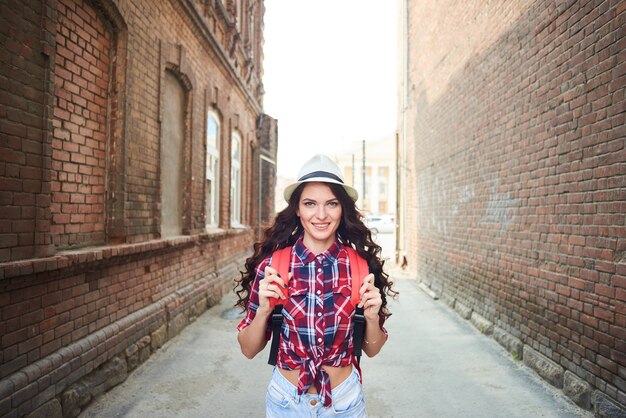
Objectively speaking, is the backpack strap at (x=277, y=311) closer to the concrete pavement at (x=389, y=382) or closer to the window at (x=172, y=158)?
the concrete pavement at (x=389, y=382)

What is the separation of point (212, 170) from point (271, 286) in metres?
8.28

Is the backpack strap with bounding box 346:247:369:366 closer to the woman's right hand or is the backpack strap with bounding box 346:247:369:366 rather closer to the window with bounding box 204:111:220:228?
the woman's right hand

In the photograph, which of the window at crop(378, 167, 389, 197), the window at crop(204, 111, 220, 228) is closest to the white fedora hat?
the window at crop(204, 111, 220, 228)

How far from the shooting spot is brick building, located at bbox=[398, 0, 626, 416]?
3.88 meters

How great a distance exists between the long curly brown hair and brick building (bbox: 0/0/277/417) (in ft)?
6.14

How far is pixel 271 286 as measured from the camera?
199 centimetres

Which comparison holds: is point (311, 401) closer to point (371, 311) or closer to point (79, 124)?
point (371, 311)

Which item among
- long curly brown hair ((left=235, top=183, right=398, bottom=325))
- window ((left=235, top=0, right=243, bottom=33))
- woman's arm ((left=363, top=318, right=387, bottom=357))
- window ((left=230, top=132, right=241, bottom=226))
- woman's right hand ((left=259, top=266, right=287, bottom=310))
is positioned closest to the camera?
woman's right hand ((left=259, top=266, right=287, bottom=310))

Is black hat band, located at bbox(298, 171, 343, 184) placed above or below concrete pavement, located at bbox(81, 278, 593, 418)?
above

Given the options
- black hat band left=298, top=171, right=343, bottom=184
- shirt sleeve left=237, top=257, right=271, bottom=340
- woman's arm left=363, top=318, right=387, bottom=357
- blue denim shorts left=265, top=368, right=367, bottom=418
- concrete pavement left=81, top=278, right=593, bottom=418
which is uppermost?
black hat band left=298, top=171, right=343, bottom=184

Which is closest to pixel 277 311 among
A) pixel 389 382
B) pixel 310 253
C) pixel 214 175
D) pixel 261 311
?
pixel 261 311

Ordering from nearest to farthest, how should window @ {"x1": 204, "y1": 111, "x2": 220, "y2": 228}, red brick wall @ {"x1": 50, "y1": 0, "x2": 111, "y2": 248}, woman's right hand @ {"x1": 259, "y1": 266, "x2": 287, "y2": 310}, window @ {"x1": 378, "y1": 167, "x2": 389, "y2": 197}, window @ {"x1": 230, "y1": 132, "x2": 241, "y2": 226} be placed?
woman's right hand @ {"x1": 259, "y1": 266, "x2": 287, "y2": 310}
red brick wall @ {"x1": 50, "y1": 0, "x2": 111, "y2": 248}
window @ {"x1": 204, "y1": 111, "x2": 220, "y2": 228}
window @ {"x1": 230, "y1": 132, "x2": 241, "y2": 226}
window @ {"x1": 378, "y1": 167, "x2": 389, "y2": 197}

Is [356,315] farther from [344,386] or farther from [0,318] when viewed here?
[0,318]

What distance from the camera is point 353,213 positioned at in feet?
8.04
